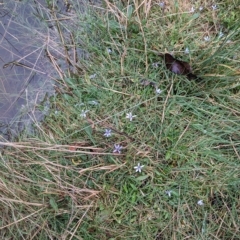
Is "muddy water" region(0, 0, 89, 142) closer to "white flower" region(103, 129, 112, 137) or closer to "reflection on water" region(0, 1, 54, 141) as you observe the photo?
"reflection on water" region(0, 1, 54, 141)

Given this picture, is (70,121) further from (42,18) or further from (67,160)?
(42,18)

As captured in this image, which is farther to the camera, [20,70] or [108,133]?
[20,70]

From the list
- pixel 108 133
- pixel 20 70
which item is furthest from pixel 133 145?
pixel 20 70

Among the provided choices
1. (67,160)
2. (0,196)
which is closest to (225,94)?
(67,160)

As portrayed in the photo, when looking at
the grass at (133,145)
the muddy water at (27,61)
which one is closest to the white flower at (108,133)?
the grass at (133,145)

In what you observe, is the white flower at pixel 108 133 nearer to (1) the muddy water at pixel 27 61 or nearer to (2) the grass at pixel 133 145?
(2) the grass at pixel 133 145

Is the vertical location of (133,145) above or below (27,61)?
below

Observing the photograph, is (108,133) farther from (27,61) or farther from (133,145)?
(27,61)
